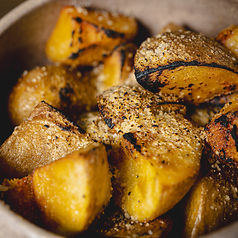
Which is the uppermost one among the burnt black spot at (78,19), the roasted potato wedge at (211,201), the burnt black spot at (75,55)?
the burnt black spot at (78,19)

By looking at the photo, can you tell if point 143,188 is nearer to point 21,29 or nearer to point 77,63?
point 77,63

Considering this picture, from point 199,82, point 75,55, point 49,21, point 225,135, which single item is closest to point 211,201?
point 225,135

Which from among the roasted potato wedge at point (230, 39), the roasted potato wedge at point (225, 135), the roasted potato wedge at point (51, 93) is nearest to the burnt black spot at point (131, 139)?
the roasted potato wedge at point (225, 135)

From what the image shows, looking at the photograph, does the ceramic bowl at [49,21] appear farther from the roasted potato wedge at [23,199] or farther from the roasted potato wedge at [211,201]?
the roasted potato wedge at [211,201]

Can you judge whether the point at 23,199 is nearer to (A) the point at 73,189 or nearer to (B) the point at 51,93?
(A) the point at 73,189

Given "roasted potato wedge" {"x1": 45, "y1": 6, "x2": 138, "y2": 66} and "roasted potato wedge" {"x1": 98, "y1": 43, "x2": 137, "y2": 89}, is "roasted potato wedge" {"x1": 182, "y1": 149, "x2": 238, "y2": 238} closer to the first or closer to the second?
"roasted potato wedge" {"x1": 98, "y1": 43, "x2": 137, "y2": 89}
